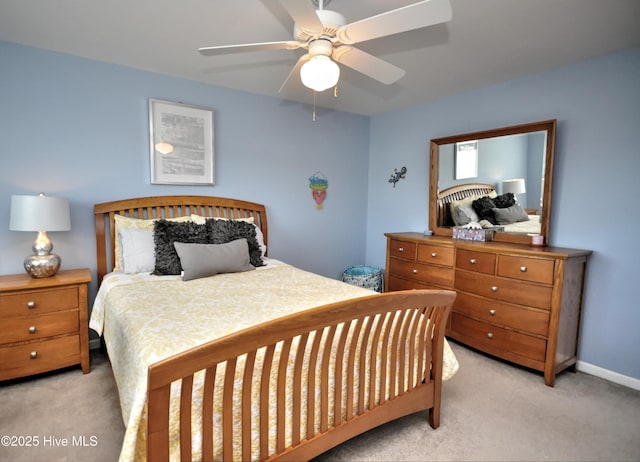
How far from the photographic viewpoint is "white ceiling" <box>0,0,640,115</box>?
1.86m

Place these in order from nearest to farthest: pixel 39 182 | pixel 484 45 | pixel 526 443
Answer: pixel 526 443 < pixel 484 45 < pixel 39 182

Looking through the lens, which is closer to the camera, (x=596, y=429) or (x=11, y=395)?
(x=596, y=429)

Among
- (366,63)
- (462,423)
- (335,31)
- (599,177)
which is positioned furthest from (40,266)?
(599,177)

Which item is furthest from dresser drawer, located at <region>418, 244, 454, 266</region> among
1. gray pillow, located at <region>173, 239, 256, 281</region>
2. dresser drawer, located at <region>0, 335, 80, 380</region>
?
dresser drawer, located at <region>0, 335, 80, 380</region>

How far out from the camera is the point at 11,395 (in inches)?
82.4

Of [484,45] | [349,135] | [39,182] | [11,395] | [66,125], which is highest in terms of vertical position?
[484,45]

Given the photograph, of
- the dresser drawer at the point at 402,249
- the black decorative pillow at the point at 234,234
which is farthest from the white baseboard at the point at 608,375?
the black decorative pillow at the point at 234,234

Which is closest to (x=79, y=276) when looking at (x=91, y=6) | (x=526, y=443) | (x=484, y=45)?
(x=91, y=6)

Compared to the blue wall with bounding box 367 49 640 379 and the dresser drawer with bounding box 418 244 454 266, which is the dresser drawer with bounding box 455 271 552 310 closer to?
the dresser drawer with bounding box 418 244 454 266

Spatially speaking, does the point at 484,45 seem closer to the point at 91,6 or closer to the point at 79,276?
the point at 91,6

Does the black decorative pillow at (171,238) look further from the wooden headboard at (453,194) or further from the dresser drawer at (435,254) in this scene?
the wooden headboard at (453,194)

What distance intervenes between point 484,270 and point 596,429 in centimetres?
116

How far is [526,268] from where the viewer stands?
2.42 m

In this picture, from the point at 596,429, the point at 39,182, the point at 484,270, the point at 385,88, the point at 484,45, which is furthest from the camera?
the point at 385,88
